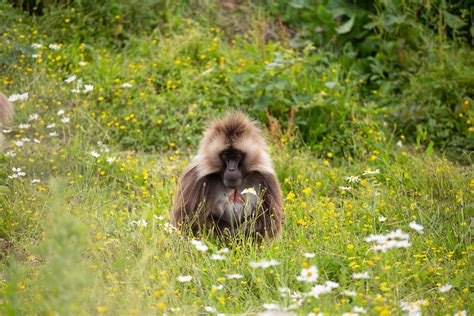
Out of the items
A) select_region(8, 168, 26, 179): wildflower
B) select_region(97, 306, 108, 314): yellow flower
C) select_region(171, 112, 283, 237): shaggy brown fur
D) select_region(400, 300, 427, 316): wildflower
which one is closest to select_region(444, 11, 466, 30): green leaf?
select_region(171, 112, 283, 237): shaggy brown fur

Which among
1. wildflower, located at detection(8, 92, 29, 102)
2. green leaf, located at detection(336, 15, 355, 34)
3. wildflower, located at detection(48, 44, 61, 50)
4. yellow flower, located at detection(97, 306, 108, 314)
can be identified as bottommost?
wildflower, located at detection(8, 92, 29, 102)

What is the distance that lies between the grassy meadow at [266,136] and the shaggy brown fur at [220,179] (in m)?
0.20

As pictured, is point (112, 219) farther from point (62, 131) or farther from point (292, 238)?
point (62, 131)

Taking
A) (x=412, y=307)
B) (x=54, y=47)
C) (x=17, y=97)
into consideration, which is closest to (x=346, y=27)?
(x=54, y=47)

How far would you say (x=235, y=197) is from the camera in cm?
542

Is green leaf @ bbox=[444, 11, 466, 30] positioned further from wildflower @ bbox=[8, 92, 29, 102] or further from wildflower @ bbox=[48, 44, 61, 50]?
wildflower @ bbox=[8, 92, 29, 102]

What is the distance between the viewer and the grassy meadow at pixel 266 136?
4086mm

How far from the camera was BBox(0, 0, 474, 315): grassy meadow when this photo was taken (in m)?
4.09

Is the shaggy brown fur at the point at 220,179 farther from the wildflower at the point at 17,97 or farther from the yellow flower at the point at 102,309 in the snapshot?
the wildflower at the point at 17,97

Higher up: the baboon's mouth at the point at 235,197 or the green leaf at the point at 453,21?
the green leaf at the point at 453,21

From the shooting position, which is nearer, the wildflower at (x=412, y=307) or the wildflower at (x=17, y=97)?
the wildflower at (x=412, y=307)

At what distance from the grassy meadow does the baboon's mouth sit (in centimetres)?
34

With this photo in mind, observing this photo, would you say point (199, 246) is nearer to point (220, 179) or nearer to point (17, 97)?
point (220, 179)

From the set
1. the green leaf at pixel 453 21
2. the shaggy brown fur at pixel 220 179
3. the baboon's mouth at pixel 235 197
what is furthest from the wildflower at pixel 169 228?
the green leaf at pixel 453 21
